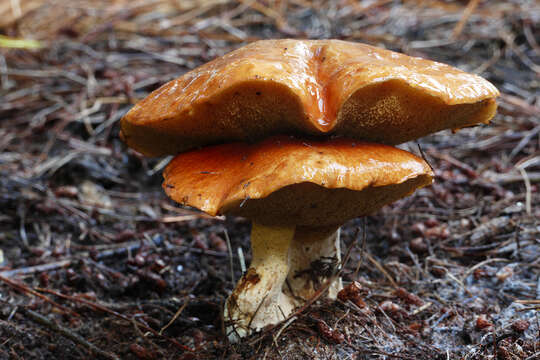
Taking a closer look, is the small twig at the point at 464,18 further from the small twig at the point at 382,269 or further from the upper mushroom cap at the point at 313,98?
the upper mushroom cap at the point at 313,98

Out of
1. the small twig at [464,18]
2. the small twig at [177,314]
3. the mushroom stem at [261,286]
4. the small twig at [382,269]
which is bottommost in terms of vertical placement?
the small twig at [382,269]

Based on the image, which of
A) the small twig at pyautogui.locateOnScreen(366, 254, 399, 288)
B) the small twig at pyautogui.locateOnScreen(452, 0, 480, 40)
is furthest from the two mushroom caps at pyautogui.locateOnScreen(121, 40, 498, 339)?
the small twig at pyautogui.locateOnScreen(452, 0, 480, 40)

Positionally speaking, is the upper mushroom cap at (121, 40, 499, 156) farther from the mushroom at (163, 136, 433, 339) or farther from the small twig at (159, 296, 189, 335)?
the small twig at (159, 296, 189, 335)

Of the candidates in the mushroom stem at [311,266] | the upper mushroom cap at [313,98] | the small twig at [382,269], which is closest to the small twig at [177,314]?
the mushroom stem at [311,266]

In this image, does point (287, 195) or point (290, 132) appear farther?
point (290, 132)

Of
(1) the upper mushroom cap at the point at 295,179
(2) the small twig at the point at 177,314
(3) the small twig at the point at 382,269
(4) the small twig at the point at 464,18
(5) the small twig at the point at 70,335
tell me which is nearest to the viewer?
(1) the upper mushroom cap at the point at 295,179

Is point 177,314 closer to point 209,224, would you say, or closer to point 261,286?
point 261,286

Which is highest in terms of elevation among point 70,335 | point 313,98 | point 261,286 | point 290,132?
point 313,98

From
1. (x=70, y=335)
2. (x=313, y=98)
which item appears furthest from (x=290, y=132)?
(x=70, y=335)
